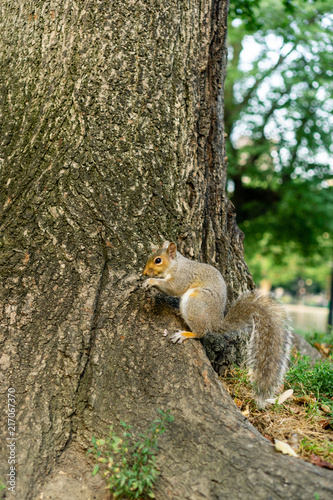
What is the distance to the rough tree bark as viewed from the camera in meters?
2.00

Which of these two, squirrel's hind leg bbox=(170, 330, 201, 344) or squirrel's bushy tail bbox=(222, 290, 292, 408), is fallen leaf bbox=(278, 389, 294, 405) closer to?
squirrel's bushy tail bbox=(222, 290, 292, 408)

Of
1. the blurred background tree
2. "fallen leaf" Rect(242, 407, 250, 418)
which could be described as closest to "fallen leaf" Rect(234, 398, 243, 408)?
"fallen leaf" Rect(242, 407, 250, 418)

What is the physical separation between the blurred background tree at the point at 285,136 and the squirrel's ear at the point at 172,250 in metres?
8.12

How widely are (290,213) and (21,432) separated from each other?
9789mm

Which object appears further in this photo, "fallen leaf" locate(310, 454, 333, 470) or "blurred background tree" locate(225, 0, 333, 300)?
"blurred background tree" locate(225, 0, 333, 300)

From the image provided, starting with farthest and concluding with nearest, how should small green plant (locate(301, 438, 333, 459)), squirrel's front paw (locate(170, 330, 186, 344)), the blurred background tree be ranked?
the blurred background tree < squirrel's front paw (locate(170, 330, 186, 344)) < small green plant (locate(301, 438, 333, 459))

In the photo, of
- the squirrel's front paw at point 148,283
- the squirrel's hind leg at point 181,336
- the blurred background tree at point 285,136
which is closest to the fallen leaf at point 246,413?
the squirrel's hind leg at point 181,336

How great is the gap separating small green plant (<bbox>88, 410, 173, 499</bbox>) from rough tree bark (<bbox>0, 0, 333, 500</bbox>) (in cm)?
6

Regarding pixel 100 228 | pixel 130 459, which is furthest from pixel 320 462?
pixel 100 228

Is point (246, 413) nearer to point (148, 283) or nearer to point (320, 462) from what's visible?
point (320, 462)

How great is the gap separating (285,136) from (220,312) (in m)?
8.92

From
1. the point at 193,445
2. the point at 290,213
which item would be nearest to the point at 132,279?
the point at 193,445

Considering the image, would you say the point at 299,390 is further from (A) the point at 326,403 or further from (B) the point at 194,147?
(B) the point at 194,147

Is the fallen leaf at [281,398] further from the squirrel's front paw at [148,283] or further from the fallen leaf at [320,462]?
the squirrel's front paw at [148,283]
